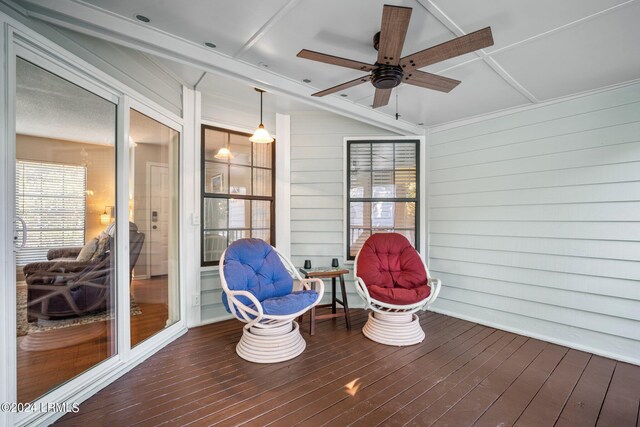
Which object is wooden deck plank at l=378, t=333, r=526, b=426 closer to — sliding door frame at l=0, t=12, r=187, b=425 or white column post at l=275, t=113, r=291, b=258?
sliding door frame at l=0, t=12, r=187, b=425

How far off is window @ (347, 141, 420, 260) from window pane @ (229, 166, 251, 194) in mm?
1377

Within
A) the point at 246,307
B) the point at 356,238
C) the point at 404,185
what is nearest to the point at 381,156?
the point at 404,185

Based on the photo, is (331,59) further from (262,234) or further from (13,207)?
(262,234)

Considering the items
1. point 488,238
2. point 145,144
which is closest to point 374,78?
point 145,144

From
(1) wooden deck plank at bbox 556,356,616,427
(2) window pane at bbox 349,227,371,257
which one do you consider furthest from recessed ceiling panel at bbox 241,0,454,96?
(1) wooden deck plank at bbox 556,356,616,427

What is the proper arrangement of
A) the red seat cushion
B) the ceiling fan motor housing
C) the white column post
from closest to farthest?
the ceiling fan motor housing < the red seat cushion < the white column post

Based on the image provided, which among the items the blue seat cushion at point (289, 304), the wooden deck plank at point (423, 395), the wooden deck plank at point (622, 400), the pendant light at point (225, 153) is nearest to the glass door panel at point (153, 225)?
the pendant light at point (225, 153)

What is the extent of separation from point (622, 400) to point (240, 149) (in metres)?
4.17

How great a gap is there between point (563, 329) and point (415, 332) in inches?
60.3

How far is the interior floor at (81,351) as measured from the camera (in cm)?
177

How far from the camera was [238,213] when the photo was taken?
370 centimetres

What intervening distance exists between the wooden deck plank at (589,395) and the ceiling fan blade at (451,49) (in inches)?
92.8

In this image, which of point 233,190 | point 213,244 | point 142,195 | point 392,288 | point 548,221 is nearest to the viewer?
point 142,195

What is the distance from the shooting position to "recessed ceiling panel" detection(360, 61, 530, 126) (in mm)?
2689
